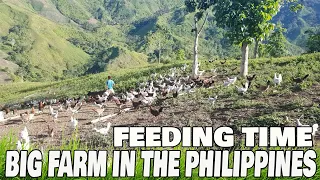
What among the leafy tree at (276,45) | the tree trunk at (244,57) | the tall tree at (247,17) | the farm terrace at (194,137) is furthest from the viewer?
the leafy tree at (276,45)

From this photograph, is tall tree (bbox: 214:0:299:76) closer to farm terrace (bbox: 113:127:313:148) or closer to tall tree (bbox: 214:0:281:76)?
tall tree (bbox: 214:0:281:76)

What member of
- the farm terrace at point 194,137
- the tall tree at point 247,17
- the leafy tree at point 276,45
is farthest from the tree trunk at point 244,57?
the leafy tree at point 276,45

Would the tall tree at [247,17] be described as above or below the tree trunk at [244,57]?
above

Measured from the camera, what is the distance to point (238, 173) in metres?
5.05

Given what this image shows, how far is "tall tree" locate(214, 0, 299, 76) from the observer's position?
18.7 m

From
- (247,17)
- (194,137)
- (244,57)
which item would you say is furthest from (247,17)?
(194,137)

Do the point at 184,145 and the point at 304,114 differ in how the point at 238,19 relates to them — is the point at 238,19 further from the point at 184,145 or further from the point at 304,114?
the point at 184,145

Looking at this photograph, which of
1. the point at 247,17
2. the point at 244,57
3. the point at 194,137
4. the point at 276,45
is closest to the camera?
the point at 194,137

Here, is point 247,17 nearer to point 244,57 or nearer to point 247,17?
point 247,17

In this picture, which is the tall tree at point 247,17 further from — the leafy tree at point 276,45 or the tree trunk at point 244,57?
the leafy tree at point 276,45

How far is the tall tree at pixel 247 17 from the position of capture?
736 inches

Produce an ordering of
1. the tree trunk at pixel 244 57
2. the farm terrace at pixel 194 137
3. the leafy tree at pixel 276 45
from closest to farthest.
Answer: the farm terrace at pixel 194 137, the tree trunk at pixel 244 57, the leafy tree at pixel 276 45

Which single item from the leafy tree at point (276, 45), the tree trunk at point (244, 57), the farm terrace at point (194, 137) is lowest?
the farm terrace at point (194, 137)

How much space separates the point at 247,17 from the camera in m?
19.1
